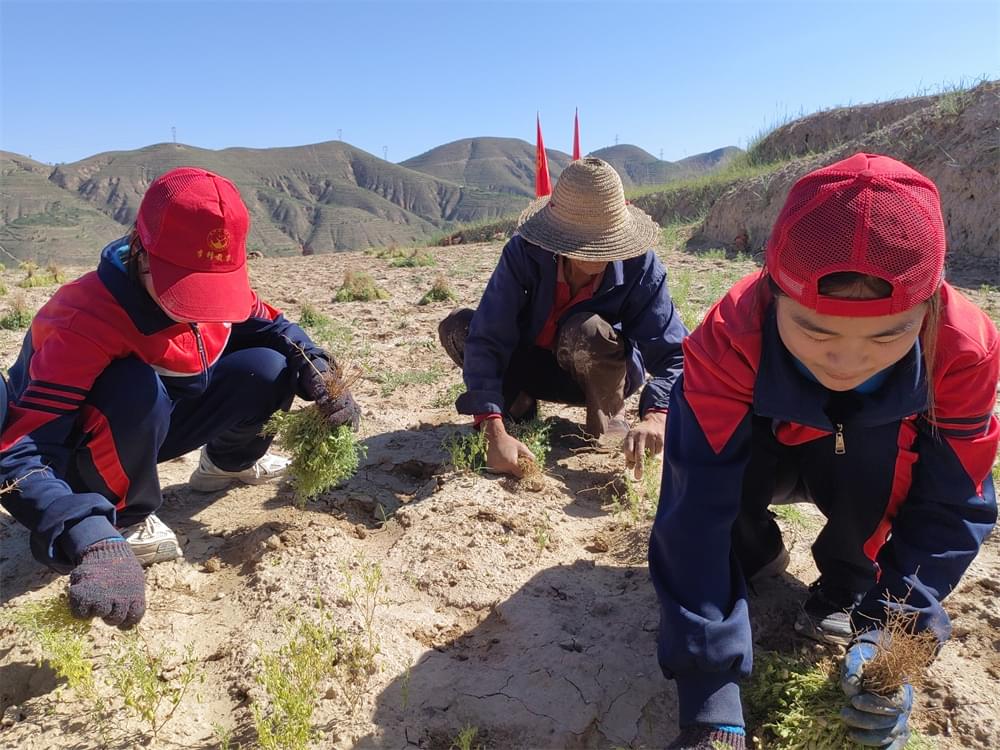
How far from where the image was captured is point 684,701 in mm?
1518

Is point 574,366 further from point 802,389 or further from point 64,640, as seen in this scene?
point 64,640

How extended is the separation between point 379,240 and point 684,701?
89.1 metres

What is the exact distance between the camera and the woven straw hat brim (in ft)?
8.55

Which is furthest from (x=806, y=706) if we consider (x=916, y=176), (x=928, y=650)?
(x=916, y=176)

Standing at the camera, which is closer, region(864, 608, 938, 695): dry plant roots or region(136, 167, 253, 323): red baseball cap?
region(864, 608, 938, 695): dry plant roots

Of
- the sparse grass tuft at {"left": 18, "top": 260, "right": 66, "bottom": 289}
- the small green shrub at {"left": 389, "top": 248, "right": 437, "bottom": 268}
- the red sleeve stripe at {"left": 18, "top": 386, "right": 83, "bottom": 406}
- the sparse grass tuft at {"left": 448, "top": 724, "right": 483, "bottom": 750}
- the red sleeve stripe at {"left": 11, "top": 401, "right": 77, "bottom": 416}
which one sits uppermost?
the sparse grass tuft at {"left": 18, "top": 260, "right": 66, "bottom": 289}

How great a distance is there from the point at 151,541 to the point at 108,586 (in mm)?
717

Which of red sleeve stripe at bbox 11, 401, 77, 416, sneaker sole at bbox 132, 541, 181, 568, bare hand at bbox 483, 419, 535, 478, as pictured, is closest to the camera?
red sleeve stripe at bbox 11, 401, 77, 416

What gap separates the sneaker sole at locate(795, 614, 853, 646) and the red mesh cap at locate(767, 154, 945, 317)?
100 centimetres

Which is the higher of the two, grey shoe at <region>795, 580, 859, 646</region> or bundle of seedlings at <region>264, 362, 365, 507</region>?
bundle of seedlings at <region>264, 362, 365, 507</region>

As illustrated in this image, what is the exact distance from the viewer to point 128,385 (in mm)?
2150

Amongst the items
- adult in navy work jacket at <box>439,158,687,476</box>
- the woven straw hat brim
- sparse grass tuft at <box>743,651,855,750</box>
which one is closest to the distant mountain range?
adult in navy work jacket at <box>439,158,687,476</box>

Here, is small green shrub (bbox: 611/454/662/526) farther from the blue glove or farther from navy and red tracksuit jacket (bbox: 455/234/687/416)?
the blue glove

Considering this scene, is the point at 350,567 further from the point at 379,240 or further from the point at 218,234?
the point at 379,240
